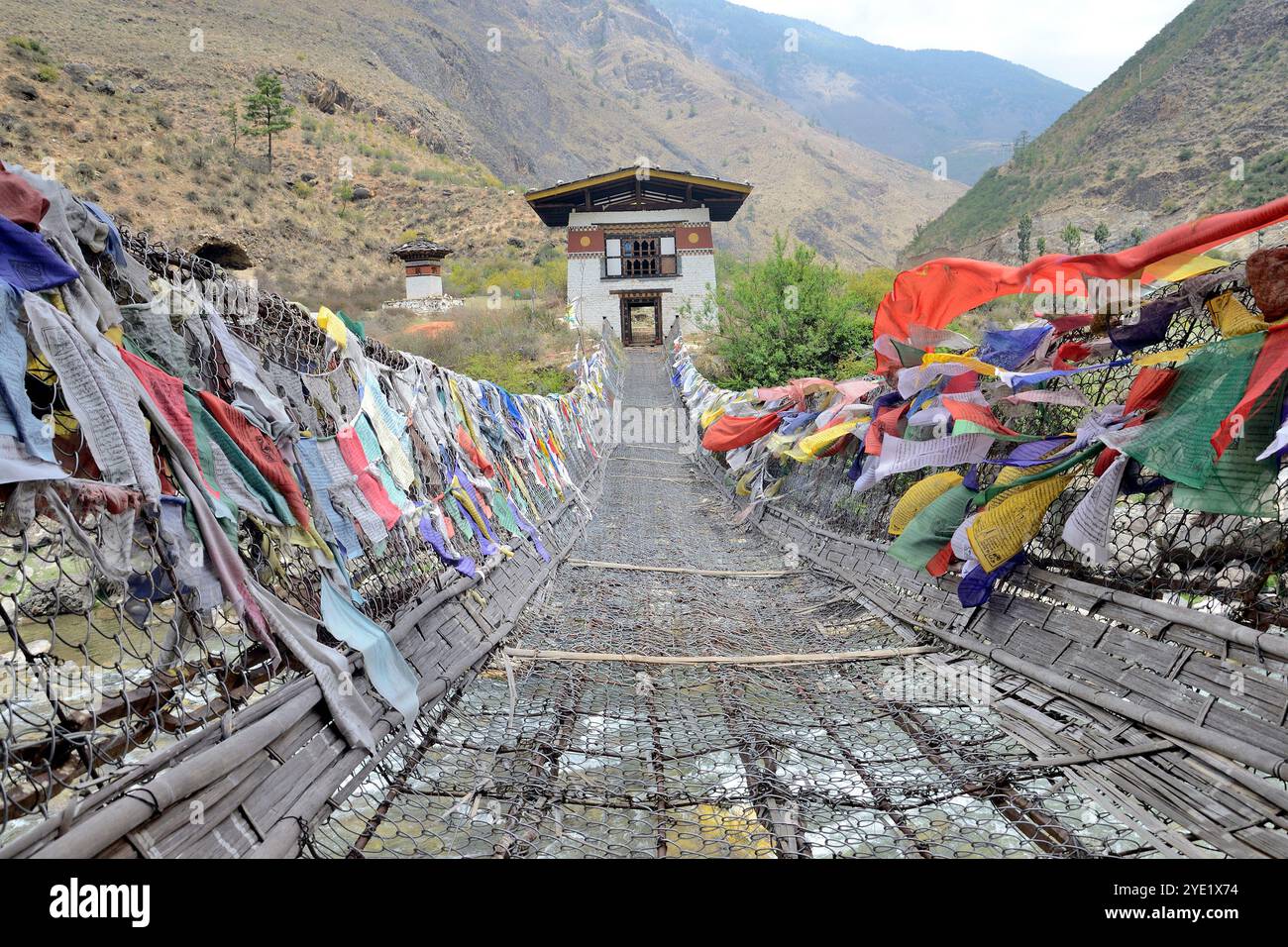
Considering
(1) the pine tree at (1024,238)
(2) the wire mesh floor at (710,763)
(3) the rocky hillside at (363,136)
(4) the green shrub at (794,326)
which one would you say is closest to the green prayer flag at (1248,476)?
(2) the wire mesh floor at (710,763)

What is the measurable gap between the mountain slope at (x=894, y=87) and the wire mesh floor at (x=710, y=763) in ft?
469

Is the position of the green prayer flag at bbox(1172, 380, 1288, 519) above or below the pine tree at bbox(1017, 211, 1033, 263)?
below

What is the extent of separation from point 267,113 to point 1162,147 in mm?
41889

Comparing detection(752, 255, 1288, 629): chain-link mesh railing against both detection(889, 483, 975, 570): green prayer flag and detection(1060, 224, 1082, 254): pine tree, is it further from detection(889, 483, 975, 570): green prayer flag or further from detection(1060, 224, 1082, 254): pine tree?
detection(1060, 224, 1082, 254): pine tree

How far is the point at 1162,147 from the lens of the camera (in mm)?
36469

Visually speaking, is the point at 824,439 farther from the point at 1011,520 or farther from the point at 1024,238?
the point at 1024,238

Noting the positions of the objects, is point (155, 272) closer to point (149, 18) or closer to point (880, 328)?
point (880, 328)

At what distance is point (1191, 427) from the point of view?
262cm

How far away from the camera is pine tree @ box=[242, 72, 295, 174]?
115 feet

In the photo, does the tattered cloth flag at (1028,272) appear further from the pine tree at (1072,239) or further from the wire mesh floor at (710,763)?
the pine tree at (1072,239)

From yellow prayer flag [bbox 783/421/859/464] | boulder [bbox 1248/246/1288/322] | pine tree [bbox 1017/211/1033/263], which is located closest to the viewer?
boulder [bbox 1248/246/1288/322]

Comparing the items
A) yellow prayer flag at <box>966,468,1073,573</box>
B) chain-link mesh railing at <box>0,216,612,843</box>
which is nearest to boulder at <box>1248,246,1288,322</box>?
yellow prayer flag at <box>966,468,1073,573</box>

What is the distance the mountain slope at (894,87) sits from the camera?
14512 centimetres

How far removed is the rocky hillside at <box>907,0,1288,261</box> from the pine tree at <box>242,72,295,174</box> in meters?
34.9
